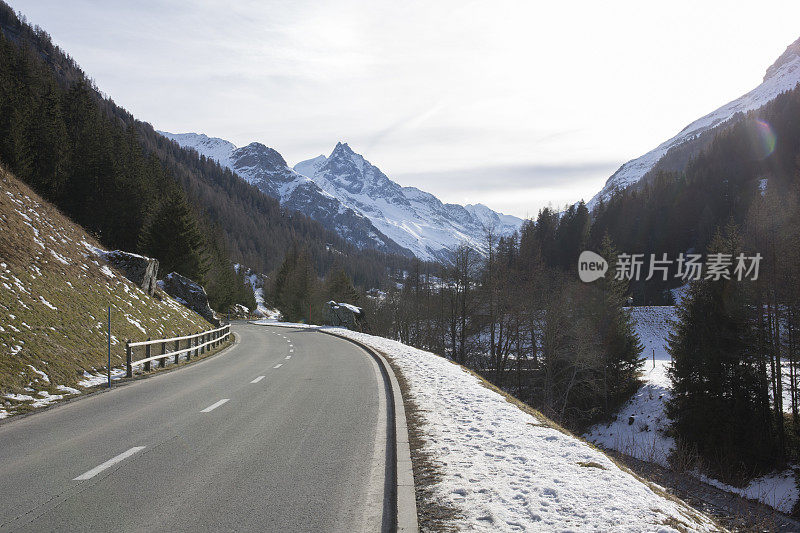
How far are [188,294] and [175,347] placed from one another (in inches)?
623

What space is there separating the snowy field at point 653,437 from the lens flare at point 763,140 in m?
74.2

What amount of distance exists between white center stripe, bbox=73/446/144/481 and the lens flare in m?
113

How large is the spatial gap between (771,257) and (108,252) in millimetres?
34635

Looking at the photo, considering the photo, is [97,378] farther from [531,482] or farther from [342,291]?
[342,291]

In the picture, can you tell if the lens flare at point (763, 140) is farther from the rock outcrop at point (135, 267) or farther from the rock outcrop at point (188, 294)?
the rock outcrop at point (135, 267)

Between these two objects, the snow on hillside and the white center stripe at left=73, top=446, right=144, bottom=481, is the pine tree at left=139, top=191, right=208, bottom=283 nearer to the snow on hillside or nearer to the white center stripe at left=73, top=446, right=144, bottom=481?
the white center stripe at left=73, top=446, right=144, bottom=481

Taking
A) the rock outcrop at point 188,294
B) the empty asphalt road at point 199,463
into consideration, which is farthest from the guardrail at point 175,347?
the rock outcrop at point 188,294

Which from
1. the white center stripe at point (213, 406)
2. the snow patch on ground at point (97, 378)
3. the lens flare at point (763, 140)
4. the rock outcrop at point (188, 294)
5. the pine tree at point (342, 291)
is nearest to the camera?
the white center stripe at point (213, 406)

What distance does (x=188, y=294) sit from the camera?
1284 inches

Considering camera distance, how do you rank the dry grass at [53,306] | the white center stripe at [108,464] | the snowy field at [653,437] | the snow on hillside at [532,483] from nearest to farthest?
the snow on hillside at [532,483] < the white center stripe at [108,464] < the dry grass at [53,306] < the snowy field at [653,437]

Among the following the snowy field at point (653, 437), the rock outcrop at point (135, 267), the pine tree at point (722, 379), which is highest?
the rock outcrop at point (135, 267)

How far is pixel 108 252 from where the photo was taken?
23.3 m

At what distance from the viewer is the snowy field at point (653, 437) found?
20.2 metres

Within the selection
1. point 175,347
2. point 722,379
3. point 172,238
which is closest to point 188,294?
point 172,238
